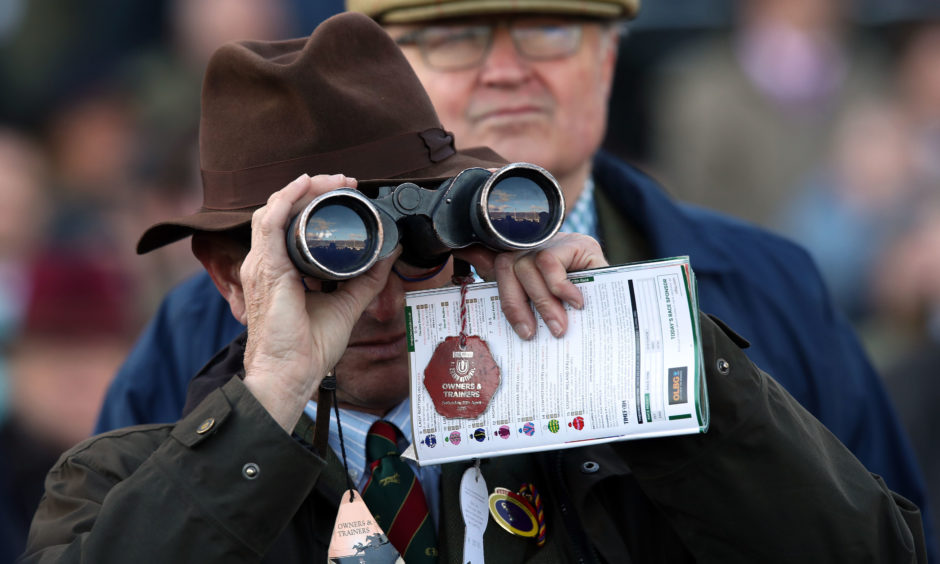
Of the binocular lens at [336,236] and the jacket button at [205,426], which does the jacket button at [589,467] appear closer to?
the binocular lens at [336,236]

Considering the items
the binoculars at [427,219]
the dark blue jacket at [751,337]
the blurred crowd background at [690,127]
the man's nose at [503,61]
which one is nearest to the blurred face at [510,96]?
the man's nose at [503,61]

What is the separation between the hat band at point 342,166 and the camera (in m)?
2.49

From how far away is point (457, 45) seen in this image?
364 cm

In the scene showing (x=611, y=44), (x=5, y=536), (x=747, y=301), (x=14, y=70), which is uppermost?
(x=14, y=70)

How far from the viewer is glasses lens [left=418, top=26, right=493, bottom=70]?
11.9 feet

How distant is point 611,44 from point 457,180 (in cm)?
185

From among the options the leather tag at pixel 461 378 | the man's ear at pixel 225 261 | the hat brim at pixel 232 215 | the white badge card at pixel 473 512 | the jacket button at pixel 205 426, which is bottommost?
the white badge card at pixel 473 512

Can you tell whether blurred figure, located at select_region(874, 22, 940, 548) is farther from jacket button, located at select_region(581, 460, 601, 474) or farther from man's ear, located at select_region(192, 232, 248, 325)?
man's ear, located at select_region(192, 232, 248, 325)

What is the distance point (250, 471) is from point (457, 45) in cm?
183

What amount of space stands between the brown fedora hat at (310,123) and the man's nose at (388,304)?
204mm

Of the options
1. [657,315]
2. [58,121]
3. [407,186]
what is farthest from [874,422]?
[58,121]

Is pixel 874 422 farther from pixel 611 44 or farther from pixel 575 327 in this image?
pixel 575 327

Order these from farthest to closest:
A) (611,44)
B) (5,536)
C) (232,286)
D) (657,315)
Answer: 1. (611,44)
2. (5,536)
3. (232,286)
4. (657,315)

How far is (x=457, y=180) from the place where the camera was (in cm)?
227
